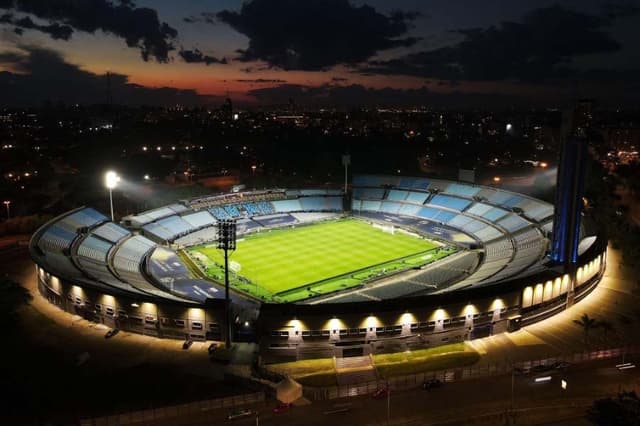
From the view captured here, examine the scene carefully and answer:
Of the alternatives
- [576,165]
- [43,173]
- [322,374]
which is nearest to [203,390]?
[322,374]

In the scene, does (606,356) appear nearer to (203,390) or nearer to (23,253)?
(203,390)

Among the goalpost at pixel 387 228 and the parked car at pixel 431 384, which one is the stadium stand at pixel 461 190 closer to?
the goalpost at pixel 387 228

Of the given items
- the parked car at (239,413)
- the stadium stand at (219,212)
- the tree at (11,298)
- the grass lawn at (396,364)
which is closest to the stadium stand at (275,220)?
the stadium stand at (219,212)

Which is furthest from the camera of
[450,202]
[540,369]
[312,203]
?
[312,203]

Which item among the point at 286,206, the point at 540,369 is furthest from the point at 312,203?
the point at 540,369

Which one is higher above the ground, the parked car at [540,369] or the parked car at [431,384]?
the parked car at [540,369]

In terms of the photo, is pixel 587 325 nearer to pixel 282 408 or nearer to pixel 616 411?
pixel 616 411
